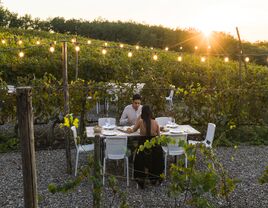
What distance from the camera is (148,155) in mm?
5875

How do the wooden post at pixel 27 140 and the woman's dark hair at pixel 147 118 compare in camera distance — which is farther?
the woman's dark hair at pixel 147 118

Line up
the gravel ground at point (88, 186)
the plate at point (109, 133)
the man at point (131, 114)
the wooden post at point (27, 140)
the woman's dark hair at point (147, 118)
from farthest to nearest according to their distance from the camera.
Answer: the man at point (131, 114), the plate at point (109, 133), the woman's dark hair at point (147, 118), the gravel ground at point (88, 186), the wooden post at point (27, 140)

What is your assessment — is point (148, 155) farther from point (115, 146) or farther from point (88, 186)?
point (88, 186)

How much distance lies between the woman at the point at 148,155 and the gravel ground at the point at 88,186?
19 cm

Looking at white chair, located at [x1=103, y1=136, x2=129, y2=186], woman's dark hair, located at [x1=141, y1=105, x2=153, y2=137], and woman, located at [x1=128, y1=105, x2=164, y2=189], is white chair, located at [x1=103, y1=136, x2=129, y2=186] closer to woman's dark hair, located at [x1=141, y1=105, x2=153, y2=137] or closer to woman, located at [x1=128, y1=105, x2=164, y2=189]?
woman, located at [x1=128, y1=105, x2=164, y2=189]

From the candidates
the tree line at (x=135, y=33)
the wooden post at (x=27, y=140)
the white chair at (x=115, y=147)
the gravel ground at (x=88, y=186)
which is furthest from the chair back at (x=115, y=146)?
the tree line at (x=135, y=33)

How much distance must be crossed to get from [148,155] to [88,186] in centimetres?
100

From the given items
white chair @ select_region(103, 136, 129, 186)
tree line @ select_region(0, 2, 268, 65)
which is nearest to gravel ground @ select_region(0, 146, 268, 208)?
white chair @ select_region(103, 136, 129, 186)

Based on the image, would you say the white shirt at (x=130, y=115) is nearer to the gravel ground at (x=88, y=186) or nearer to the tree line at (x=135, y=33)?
the gravel ground at (x=88, y=186)

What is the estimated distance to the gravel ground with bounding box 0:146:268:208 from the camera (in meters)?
5.31

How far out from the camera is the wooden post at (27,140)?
3074 mm

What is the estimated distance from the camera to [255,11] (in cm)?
1194

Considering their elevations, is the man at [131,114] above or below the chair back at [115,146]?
above

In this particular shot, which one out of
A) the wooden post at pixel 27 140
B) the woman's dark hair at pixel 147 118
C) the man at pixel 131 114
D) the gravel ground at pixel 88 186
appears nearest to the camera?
the wooden post at pixel 27 140
